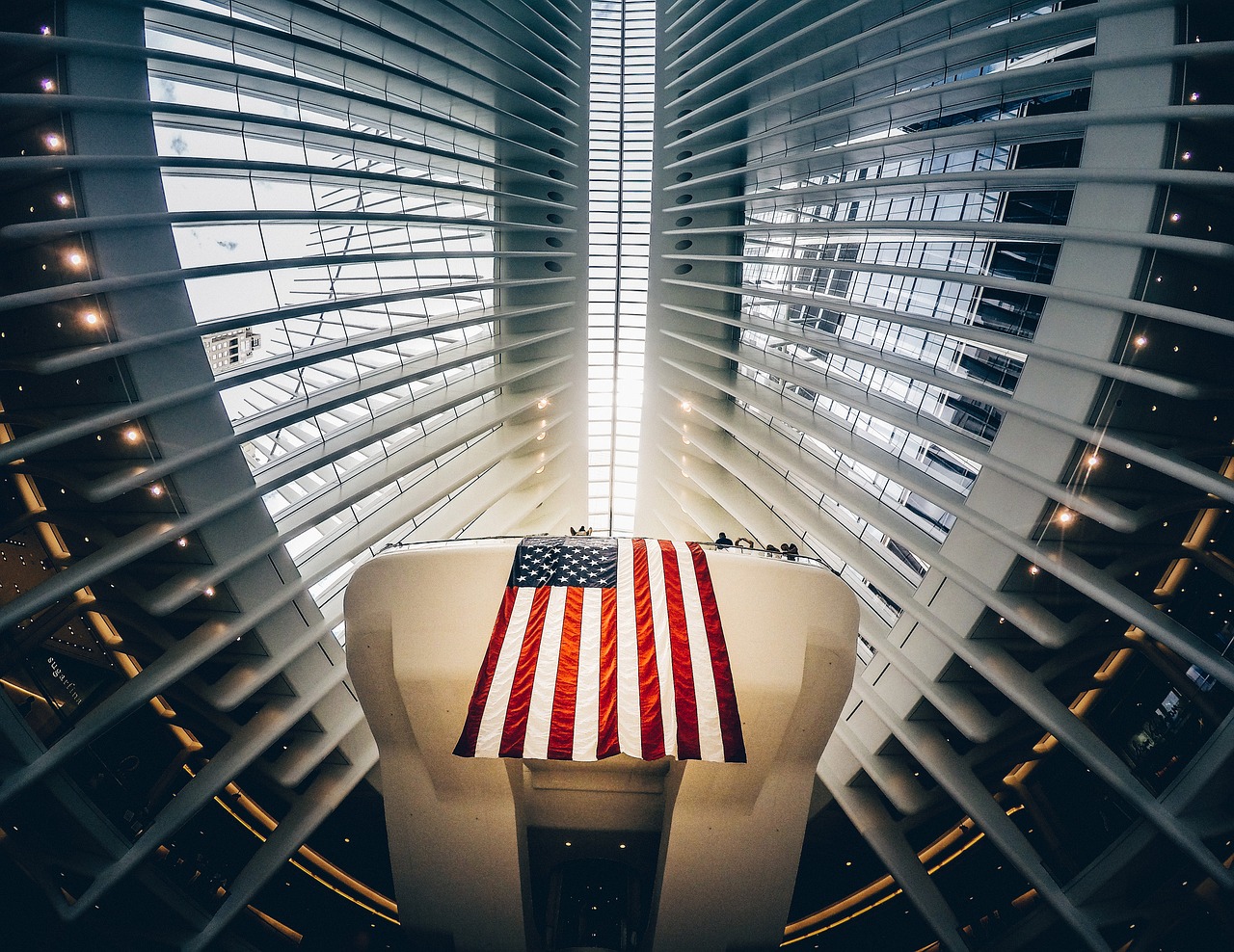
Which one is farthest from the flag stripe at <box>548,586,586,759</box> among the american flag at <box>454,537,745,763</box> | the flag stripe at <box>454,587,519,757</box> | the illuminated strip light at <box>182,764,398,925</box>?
the illuminated strip light at <box>182,764,398,925</box>

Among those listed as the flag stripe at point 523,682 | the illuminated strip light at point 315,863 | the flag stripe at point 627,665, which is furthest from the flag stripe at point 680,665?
the illuminated strip light at point 315,863

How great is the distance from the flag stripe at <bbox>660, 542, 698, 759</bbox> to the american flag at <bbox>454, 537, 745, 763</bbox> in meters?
0.01

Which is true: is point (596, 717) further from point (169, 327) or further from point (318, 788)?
point (318, 788)

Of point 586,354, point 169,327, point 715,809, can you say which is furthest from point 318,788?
point 586,354

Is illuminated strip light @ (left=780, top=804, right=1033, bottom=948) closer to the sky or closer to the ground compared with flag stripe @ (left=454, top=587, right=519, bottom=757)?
closer to the ground

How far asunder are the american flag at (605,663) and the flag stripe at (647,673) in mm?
14

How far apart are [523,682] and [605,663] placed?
3.75ft

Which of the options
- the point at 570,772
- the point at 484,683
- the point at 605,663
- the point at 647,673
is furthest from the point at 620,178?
the point at 570,772

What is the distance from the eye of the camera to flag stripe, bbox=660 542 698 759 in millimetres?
7016

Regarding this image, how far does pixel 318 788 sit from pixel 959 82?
17414 millimetres

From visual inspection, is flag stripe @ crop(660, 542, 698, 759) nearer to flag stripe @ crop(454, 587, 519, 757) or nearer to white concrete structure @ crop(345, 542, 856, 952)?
white concrete structure @ crop(345, 542, 856, 952)

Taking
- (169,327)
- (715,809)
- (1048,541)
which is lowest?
(715,809)

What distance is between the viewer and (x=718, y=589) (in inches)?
360

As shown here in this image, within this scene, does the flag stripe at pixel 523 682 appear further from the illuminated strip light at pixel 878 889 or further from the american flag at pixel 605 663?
the illuminated strip light at pixel 878 889
